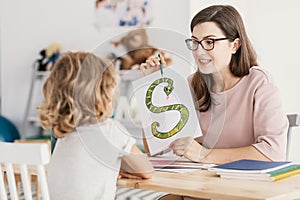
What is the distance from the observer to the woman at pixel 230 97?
1828 millimetres

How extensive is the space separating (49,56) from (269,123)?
3.39 metres

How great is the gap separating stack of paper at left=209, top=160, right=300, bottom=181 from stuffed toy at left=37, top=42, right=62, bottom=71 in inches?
137

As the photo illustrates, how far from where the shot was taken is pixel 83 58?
1.54m

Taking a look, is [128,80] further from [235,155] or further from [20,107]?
[235,155]

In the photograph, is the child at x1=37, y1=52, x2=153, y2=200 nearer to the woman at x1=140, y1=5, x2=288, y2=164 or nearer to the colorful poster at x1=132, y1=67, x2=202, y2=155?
the colorful poster at x1=132, y1=67, x2=202, y2=155

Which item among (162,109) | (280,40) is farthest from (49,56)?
(162,109)

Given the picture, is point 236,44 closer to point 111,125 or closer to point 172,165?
point 172,165

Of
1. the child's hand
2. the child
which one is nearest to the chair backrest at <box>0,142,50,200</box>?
the child

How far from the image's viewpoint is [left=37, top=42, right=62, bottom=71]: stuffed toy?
4961mm

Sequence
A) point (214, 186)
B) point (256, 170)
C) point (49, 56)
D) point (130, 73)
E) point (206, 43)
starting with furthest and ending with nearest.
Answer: point (49, 56) → point (130, 73) → point (206, 43) → point (256, 170) → point (214, 186)

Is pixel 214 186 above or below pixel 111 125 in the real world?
below

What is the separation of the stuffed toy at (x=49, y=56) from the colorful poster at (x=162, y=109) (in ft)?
11.1

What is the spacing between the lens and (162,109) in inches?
63.6

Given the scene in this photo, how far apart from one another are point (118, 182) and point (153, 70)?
1.20ft
